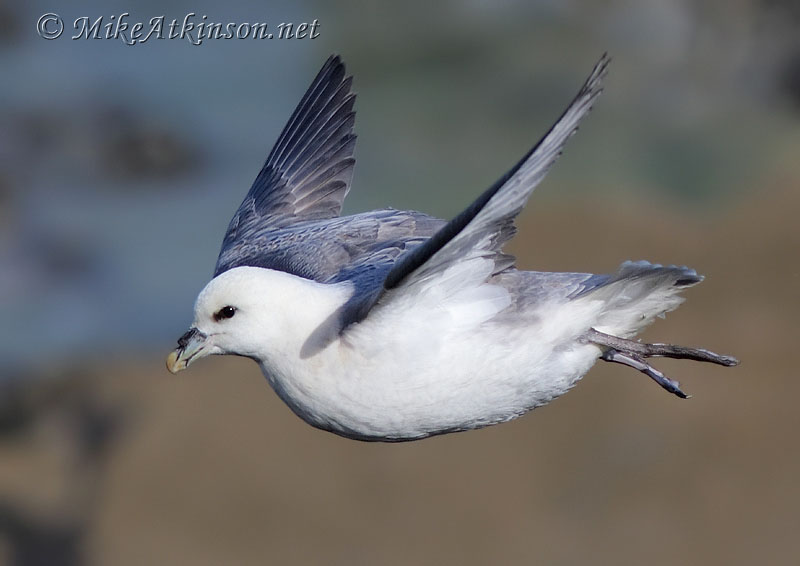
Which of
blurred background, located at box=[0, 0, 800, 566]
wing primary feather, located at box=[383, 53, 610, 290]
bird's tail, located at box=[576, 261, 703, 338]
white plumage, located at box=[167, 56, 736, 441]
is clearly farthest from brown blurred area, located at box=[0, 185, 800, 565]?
wing primary feather, located at box=[383, 53, 610, 290]

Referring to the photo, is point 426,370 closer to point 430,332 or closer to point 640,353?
point 430,332

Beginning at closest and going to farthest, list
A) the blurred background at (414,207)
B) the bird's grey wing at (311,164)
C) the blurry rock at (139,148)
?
Answer: 1. the bird's grey wing at (311,164)
2. the blurred background at (414,207)
3. the blurry rock at (139,148)

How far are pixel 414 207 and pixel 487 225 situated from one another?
48.6 feet

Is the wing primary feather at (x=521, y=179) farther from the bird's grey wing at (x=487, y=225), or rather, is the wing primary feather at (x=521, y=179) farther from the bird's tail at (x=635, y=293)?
the bird's tail at (x=635, y=293)

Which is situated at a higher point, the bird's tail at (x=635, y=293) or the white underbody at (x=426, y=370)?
the bird's tail at (x=635, y=293)

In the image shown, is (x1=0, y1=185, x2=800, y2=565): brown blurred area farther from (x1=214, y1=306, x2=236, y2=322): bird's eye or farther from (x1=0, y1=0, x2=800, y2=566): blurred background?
(x1=214, y1=306, x2=236, y2=322): bird's eye

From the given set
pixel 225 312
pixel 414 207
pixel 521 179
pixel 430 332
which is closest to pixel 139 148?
pixel 414 207

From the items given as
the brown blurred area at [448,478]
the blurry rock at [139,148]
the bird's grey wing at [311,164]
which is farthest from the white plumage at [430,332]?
the blurry rock at [139,148]

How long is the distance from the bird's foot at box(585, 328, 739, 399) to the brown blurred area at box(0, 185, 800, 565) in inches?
237

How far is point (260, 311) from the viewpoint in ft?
16.8

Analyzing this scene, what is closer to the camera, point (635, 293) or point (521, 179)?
point (521, 179)

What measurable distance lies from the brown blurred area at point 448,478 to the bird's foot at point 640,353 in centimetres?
601

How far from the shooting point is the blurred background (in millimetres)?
11789

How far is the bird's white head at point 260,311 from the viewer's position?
16.7ft
